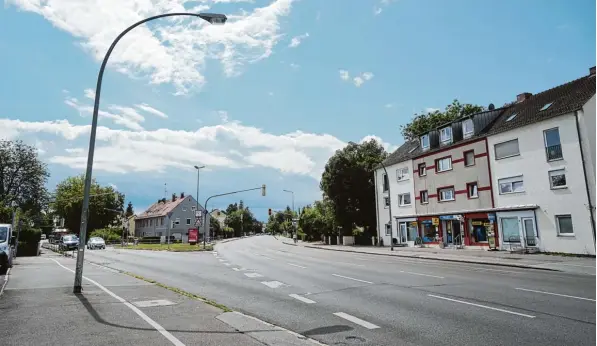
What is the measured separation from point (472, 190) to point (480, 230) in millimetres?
3130

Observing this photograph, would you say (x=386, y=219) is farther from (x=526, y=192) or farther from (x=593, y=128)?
(x=593, y=128)

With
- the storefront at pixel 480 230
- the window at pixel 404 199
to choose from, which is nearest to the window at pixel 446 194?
the storefront at pixel 480 230

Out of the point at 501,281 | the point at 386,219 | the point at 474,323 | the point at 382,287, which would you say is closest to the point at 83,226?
the point at 382,287

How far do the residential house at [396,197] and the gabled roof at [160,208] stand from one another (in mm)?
54888

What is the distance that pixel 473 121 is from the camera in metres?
31.2

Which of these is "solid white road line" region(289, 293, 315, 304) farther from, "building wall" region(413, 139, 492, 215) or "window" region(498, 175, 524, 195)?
"building wall" region(413, 139, 492, 215)

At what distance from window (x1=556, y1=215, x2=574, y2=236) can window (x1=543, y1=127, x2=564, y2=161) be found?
3.56 meters

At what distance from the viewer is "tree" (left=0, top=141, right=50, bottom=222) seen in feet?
179

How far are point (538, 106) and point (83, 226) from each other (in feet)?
95.3

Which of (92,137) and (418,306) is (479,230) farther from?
(92,137)

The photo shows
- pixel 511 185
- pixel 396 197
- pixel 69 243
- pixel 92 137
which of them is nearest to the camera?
pixel 92 137

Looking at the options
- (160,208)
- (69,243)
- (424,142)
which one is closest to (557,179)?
(424,142)

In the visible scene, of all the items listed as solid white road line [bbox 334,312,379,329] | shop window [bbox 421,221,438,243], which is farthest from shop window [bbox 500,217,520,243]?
solid white road line [bbox 334,312,379,329]

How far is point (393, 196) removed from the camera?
39594 millimetres
